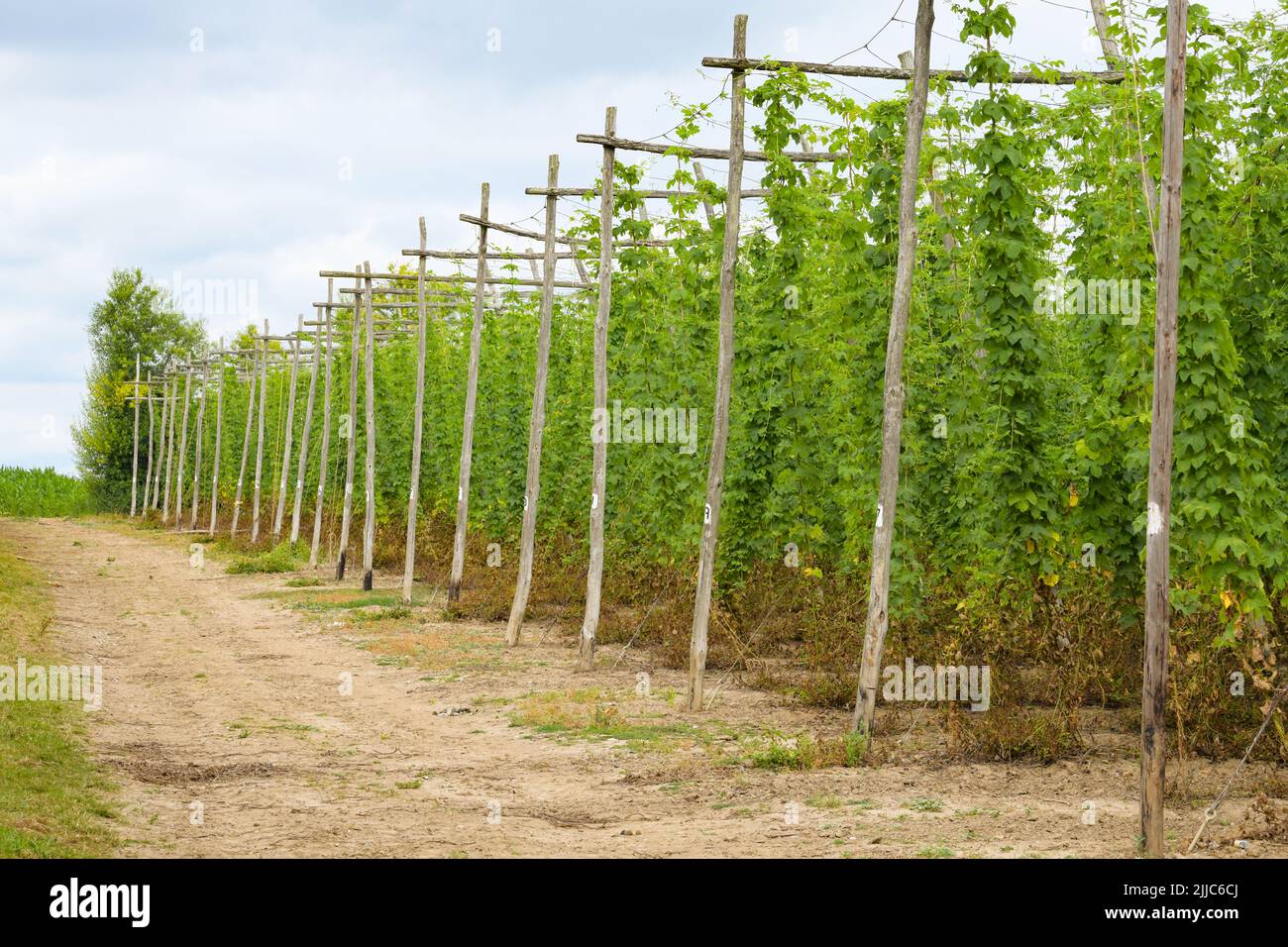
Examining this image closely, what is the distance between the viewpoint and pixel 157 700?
1546cm

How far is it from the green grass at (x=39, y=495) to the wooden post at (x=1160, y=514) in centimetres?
6854

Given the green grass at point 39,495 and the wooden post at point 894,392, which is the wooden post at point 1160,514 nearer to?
the wooden post at point 894,392

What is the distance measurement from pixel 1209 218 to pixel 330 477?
33.6 meters

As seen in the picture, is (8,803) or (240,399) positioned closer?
(8,803)

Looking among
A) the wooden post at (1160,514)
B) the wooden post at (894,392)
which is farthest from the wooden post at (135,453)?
the wooden post at (1160,514)

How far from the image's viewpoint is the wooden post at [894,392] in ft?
37.6

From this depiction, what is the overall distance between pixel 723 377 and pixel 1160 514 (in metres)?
6.39

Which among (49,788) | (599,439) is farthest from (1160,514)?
(599,439)

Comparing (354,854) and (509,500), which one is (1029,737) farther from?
(509,500)

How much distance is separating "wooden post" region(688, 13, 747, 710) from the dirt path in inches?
27.9

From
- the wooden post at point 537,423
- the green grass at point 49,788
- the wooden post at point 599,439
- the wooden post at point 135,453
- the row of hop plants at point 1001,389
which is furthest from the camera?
the wooden post at point 135,453

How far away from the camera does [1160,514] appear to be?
8.16m

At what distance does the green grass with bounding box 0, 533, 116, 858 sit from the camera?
8336 millimetres

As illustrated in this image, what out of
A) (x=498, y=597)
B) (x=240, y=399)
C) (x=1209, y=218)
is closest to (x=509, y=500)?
(x=498, y=597)
